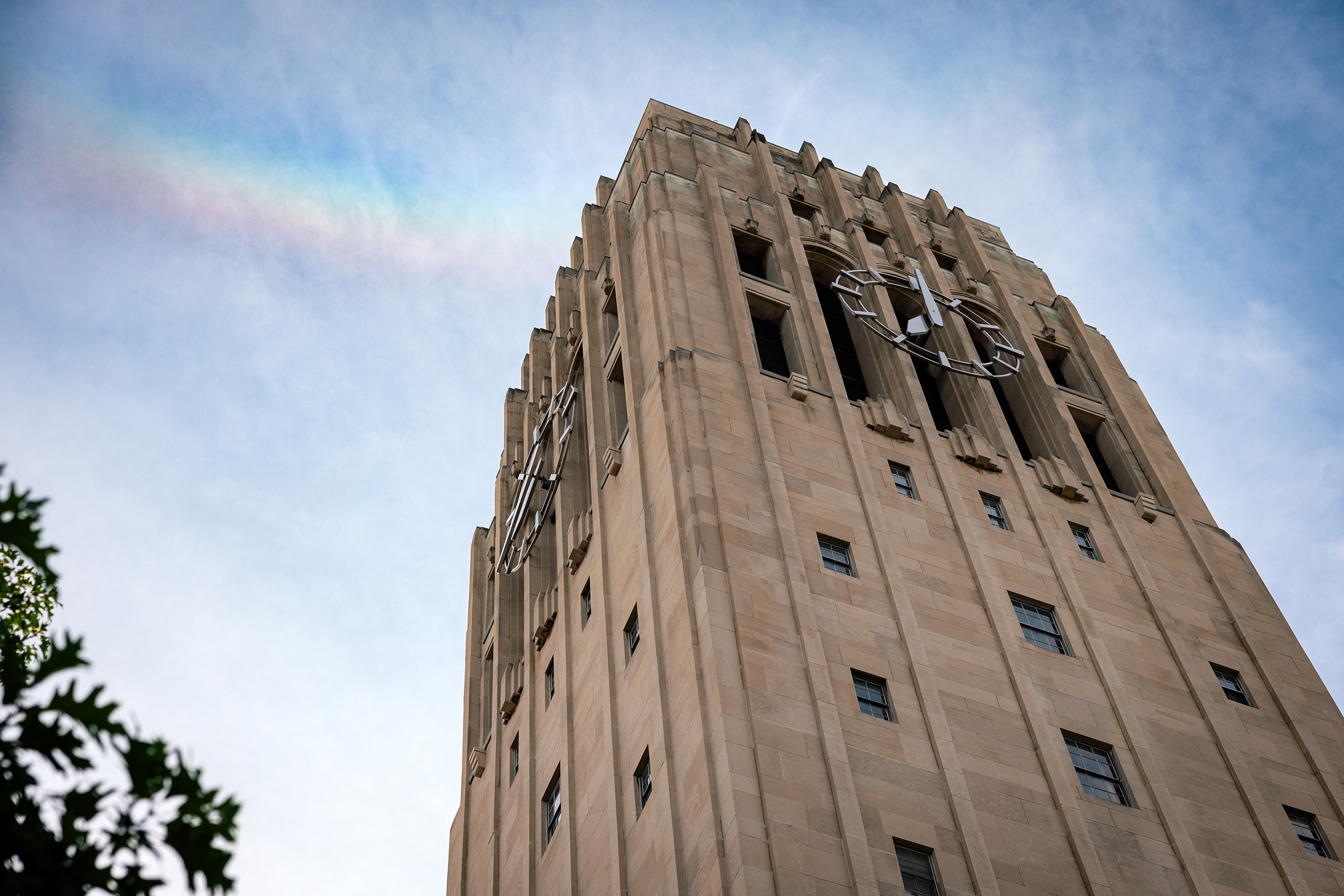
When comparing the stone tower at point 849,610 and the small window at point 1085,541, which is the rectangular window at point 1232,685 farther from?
the small window at point 1085,541

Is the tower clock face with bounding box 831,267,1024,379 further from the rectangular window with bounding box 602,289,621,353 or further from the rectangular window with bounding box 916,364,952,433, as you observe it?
the rectangular window with bounding box 602,289,621,353

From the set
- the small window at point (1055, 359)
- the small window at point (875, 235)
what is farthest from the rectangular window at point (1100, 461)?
the small window at point (875, 235)

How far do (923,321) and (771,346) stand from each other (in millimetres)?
7059

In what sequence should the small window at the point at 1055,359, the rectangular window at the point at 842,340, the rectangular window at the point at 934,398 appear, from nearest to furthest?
the rectangular window at the point at 842,340
the rectangular window at the point at 934,398
the small window at the point at 1055,359

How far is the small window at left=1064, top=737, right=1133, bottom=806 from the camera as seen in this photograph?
3275 cm

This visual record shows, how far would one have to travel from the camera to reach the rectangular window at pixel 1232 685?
39.1 meters

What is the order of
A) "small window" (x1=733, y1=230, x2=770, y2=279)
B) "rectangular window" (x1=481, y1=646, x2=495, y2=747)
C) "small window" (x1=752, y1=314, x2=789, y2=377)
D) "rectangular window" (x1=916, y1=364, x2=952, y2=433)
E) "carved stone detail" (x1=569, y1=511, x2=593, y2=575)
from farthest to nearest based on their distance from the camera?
"small window" (x1=733, y1=230, x2=770, y2=279) < "rectangular window" (x1=481, y1=646, x2=495, y2=747) < "rectangular window" (x1=916, y1=364, x2=952, y2=433) < "small window" (x1=752, y1=314, x2=789, y2=377) < "carved stone detail" (x1=569, y1=511, x2=593, y2=575)

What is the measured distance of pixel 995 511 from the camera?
42344mm

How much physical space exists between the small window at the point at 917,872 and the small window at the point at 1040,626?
31.9 feet

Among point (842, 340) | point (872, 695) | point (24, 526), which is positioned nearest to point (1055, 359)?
point (842, 340)

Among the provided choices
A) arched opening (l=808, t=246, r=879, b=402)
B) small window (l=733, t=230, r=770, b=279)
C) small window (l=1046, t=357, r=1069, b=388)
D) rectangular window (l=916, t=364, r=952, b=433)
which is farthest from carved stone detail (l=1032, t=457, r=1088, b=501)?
small window (l=733, t=230, r=770, b=279)

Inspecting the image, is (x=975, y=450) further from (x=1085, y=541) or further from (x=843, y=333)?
(x=843, y=333)

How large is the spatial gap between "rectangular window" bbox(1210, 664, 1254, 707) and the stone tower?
9 centimetres

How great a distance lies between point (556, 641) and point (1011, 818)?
17633mm
